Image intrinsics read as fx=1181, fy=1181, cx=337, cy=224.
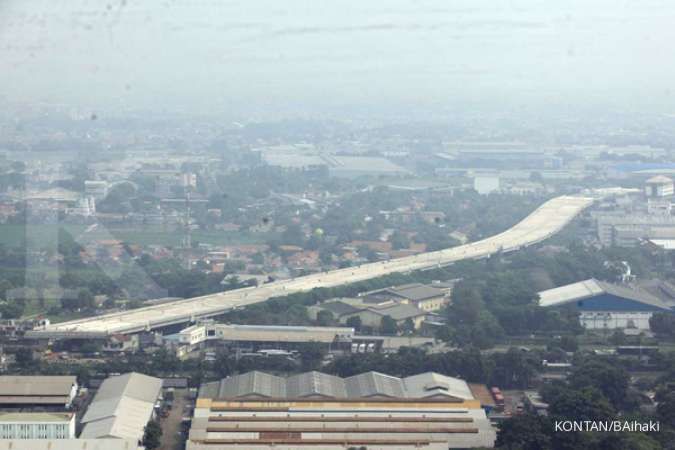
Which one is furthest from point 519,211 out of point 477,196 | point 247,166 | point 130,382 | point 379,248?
point 130,382

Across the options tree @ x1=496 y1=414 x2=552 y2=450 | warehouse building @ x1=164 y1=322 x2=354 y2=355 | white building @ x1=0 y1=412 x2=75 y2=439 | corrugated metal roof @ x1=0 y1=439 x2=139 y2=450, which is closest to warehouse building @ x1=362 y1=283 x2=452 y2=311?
warehouse building @ x1=164 y1=322 x2=354 y2=355

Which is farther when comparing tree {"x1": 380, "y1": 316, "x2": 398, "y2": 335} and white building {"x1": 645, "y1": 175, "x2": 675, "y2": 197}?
white building {"x1": 645, "y1": 175, "x2": 675, "y2": 197}

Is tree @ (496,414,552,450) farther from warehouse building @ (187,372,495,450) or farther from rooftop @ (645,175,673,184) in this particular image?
rooftop @ (645,175,673,184)

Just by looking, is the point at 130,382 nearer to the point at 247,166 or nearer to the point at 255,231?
the point at 255,231

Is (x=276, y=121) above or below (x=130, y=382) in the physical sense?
above

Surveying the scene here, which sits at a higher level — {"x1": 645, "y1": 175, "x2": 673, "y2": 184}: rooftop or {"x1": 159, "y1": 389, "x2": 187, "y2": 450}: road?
{"x1": 645, "y1": 175, "x2": 673, "y2": 184}: rooftop

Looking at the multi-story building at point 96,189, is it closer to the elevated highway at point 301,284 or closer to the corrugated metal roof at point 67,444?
the elevated highway at point 301,284
